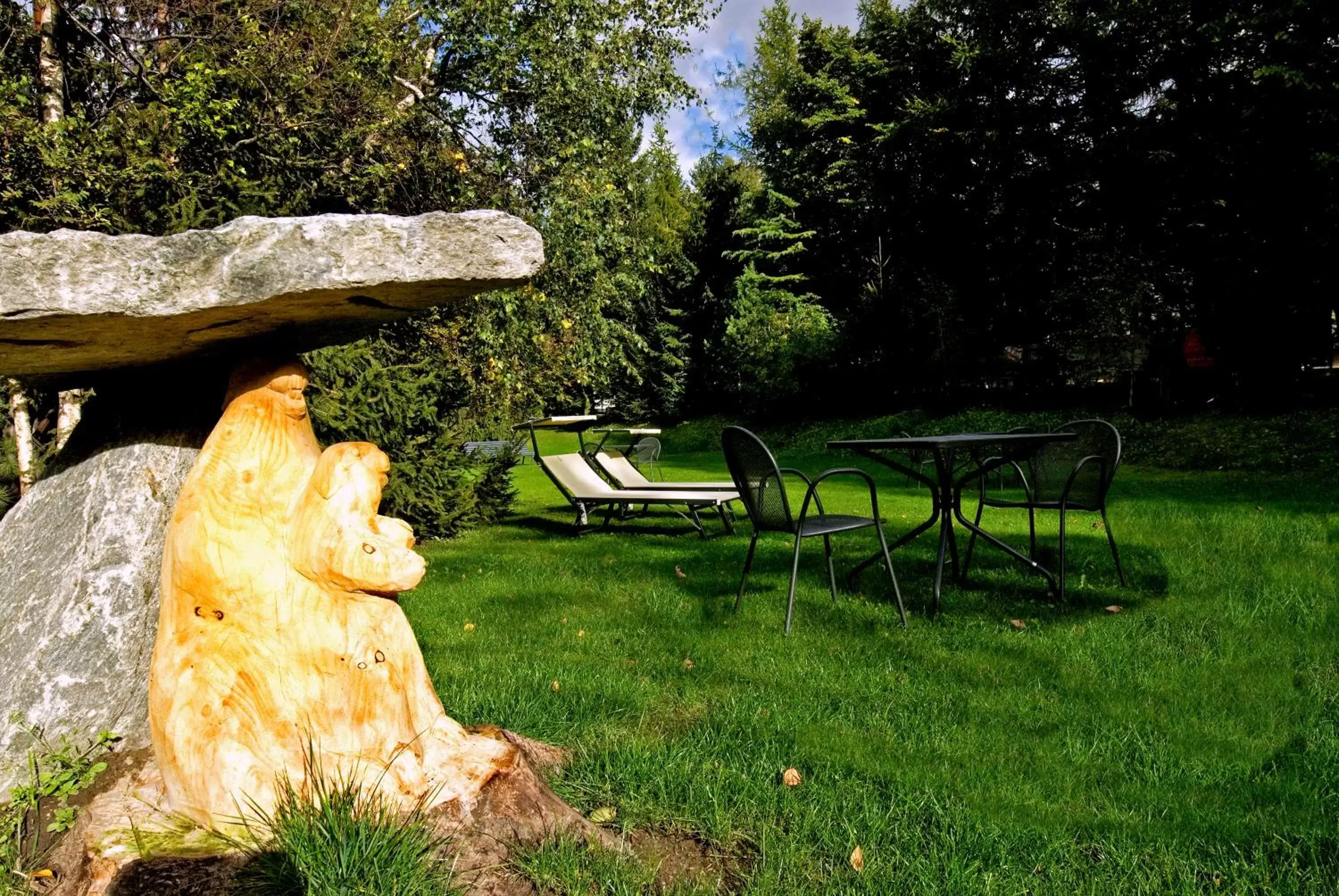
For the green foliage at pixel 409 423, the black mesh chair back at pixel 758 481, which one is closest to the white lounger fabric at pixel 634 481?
the green foliage at pixel 409 423

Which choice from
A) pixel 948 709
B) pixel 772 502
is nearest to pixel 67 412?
pixel 772 502

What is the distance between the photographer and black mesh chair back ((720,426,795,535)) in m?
4.55

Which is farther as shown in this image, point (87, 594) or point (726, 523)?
point (726, 523)

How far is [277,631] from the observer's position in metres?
2.15

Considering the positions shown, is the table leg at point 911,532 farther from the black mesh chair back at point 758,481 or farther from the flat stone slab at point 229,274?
the flat stone slab at point 229,274

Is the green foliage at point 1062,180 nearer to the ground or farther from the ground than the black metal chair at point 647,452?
farther from the ground

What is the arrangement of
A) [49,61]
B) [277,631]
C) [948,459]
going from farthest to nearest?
[49,61]
[948,459]
[277,631]

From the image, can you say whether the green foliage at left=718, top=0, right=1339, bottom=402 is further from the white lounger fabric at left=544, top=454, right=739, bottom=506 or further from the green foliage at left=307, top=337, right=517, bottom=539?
the green foliage at left=307, top=337, right=517, bottom=539

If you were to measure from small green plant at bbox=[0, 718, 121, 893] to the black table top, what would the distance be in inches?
137

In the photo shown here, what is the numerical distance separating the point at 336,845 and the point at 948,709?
2.38m

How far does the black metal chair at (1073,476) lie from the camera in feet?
16.7

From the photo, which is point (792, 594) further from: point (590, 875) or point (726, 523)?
point (726, 523)

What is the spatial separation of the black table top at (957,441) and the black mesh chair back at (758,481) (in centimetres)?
39

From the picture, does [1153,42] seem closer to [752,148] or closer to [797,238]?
[797,238]
